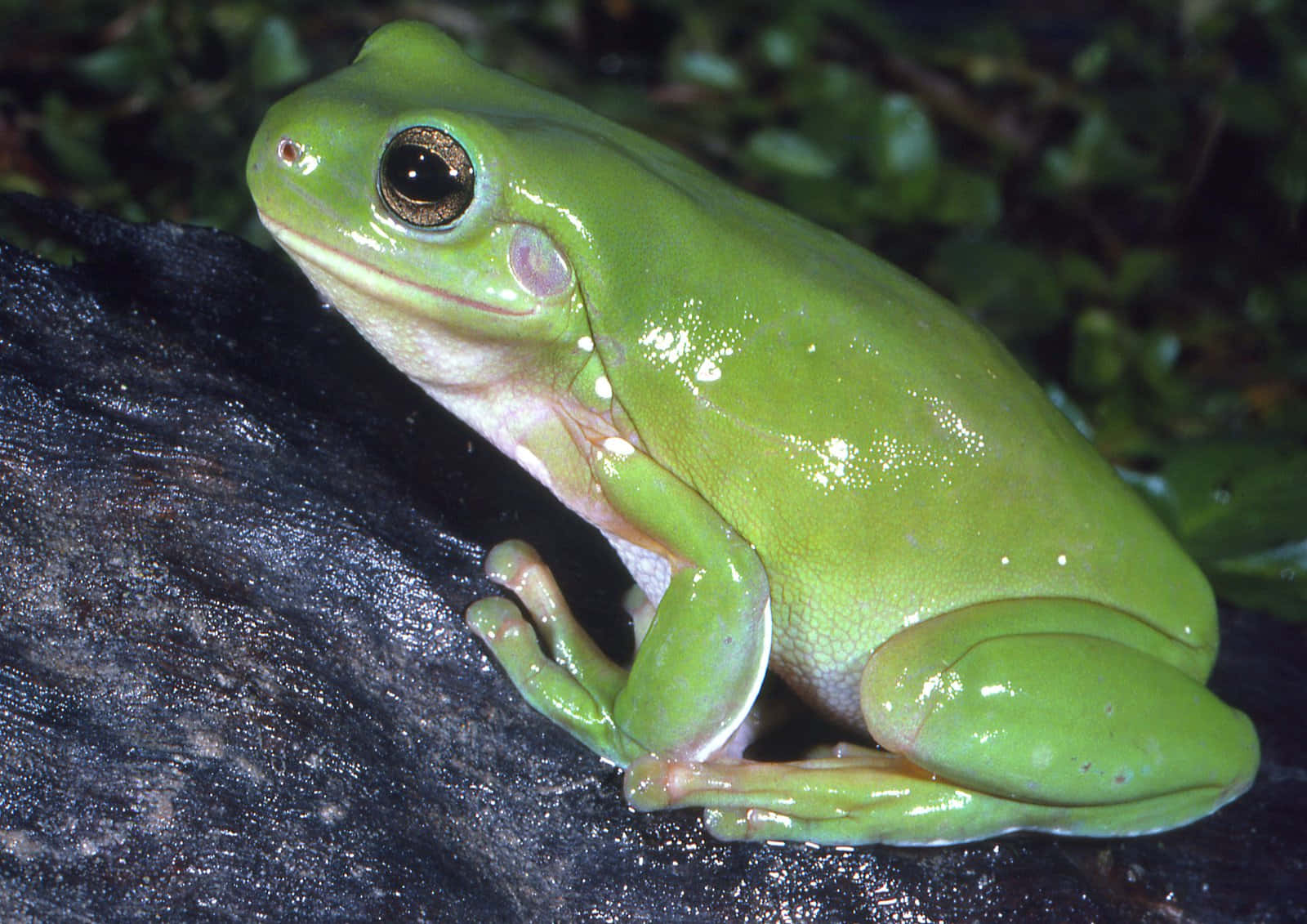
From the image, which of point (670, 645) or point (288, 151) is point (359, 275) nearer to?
point (288, 151)

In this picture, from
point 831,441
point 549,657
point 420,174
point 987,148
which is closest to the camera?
point 420,174

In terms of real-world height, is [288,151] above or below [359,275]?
above

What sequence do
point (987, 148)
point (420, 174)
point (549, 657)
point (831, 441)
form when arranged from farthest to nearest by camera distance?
1. point (987, 148)
2. point (549, 657)
3. point (831, 441)
4. point (420, 174)

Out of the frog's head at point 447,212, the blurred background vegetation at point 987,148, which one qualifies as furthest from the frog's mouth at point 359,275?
the blurred background vegetation at point 987,148

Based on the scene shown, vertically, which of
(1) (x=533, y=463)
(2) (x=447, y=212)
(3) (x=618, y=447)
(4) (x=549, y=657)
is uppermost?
(2) (x=447, y=212)

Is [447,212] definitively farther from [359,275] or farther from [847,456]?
[847,456]

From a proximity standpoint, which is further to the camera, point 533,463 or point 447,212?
point 533,463

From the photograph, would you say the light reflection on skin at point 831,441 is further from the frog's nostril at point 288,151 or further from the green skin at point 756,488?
the frog's nostril at point 288,151

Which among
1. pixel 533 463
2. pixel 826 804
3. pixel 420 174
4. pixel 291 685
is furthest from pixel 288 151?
pixel 826 804
